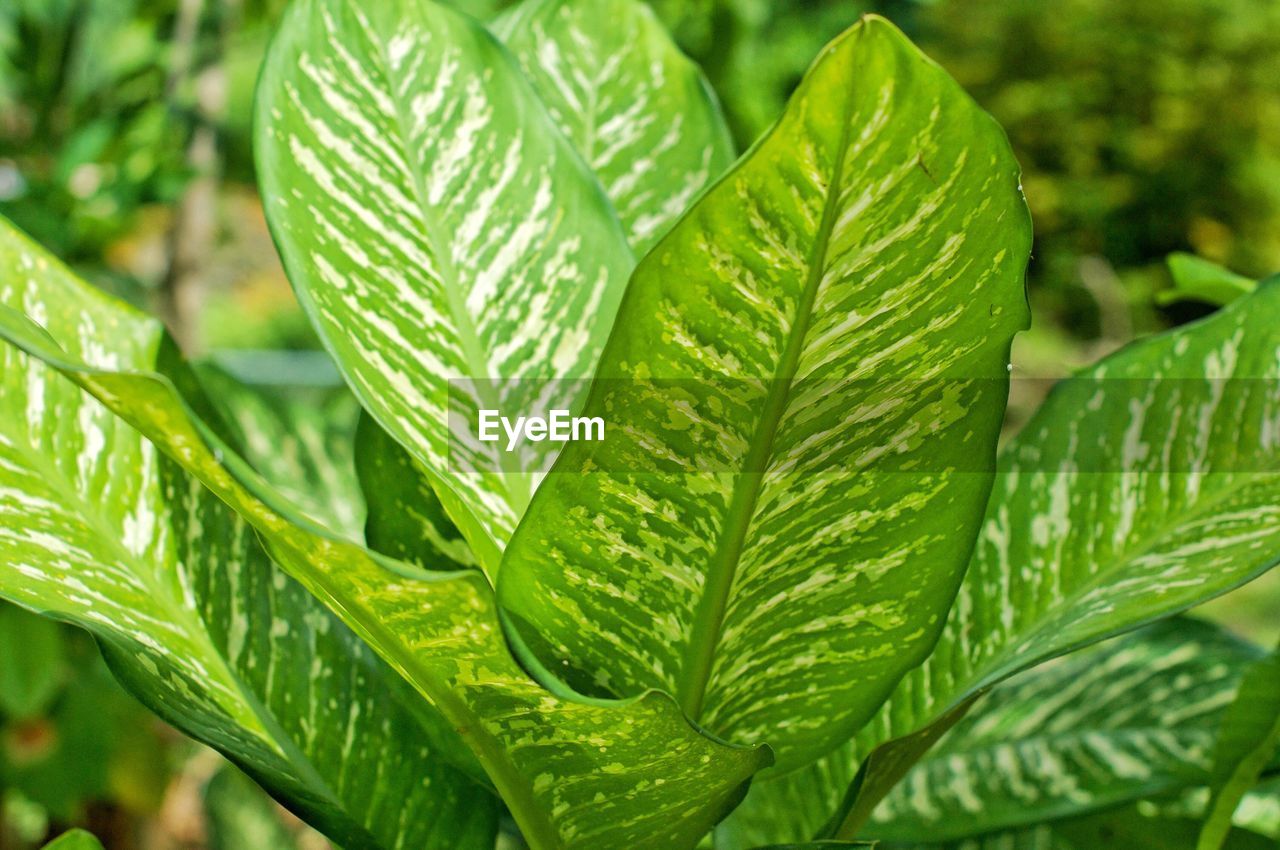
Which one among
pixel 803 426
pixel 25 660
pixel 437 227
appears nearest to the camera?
pixel 803 426

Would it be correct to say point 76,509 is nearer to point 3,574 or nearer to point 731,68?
point 3,574

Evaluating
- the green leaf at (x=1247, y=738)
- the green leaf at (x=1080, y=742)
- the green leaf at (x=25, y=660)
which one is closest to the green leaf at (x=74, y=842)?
the green leaf at (x=1080, y=742)

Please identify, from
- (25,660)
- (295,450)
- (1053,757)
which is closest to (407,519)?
(295,450)

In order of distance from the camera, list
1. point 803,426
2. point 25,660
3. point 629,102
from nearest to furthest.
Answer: point 803,426, point 629,102, point 25,660

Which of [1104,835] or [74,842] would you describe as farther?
[1104,835]

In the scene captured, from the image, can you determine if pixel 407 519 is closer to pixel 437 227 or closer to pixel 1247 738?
pixel 437 227

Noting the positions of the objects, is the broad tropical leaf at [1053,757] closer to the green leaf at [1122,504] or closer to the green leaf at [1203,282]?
the green leaf at [1122,504]
